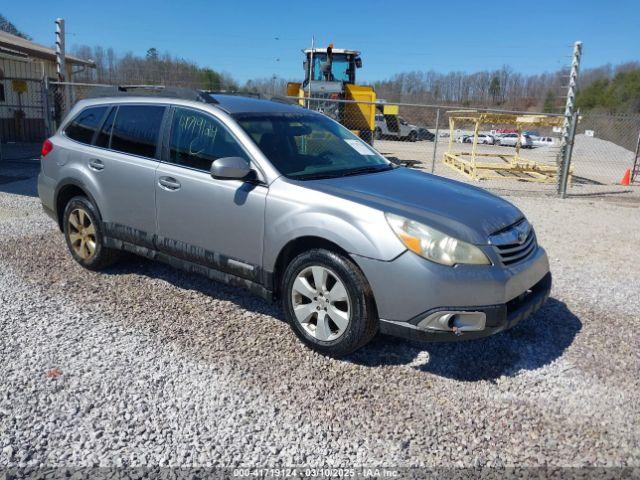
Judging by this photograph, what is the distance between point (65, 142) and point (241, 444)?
3.95m

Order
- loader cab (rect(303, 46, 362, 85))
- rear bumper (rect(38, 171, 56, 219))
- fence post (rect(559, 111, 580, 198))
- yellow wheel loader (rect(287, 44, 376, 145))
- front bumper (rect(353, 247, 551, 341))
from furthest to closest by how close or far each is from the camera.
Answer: loader cab (rect(303, 46, 362, 85)) → yellow wheel loader (rect(287, 44, 376, 145)) → fence post (rect(559, 111, 580, 198)) → rear bumper (rect(38, 171, 56, 219)) → front bumper (rect(353, 247, 551, 341))

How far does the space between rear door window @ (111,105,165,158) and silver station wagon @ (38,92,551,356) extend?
0.04ft

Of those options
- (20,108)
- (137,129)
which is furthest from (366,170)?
(20,108)

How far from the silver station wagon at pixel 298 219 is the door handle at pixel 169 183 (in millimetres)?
13

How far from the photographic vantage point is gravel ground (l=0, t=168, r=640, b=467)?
9.09 ft

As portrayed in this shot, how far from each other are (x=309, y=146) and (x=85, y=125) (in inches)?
94.8

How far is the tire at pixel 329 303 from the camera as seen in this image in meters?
3.41

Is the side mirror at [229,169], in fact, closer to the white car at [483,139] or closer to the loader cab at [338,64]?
the loader cab at [338,64]

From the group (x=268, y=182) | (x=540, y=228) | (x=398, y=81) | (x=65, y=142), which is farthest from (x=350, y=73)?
(x=398, y=81)

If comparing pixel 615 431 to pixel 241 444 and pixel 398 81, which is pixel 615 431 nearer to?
pixel 241 444

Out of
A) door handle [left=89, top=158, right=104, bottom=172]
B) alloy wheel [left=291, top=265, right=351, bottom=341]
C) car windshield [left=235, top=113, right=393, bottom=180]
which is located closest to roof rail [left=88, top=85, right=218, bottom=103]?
car windshield [left=235, top=113, right=393, bottom=180]

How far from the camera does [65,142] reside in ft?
17.6

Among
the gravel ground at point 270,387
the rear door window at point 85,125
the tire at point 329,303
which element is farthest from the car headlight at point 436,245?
the rear door window at point 85,125

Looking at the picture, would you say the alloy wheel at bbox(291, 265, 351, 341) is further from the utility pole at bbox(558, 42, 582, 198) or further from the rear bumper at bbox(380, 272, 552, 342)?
the utility pole at bbox(558, 42, 582, 198)
